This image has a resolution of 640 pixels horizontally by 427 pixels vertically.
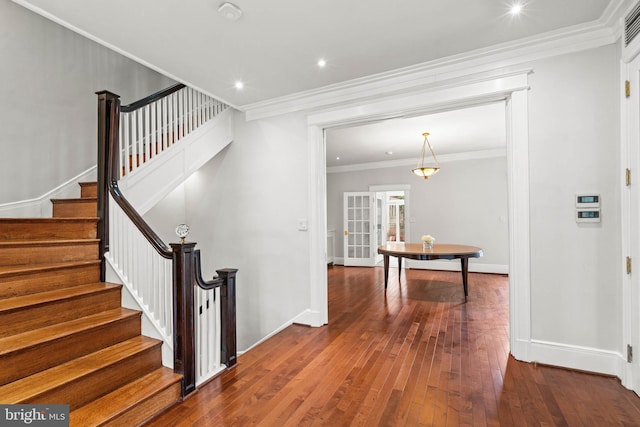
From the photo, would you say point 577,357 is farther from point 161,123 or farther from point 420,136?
point 161,123

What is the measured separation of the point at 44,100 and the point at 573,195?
5.42 meters

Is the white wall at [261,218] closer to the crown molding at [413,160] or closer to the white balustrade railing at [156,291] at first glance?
the white balustrade railing at [156,291]

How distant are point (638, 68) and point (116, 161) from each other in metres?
3.95

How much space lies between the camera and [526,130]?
259 cm

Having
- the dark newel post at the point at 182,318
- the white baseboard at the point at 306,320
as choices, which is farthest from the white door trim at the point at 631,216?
the dark newel post at the point at 182,318

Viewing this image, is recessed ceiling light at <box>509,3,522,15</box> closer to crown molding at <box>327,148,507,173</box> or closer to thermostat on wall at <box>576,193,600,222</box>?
thermostat on wall at <box>576,193,600,222</box>

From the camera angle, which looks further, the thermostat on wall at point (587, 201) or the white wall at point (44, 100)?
the white wall at point (44, 100)

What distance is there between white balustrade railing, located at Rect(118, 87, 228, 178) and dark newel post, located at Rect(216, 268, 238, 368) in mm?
1651

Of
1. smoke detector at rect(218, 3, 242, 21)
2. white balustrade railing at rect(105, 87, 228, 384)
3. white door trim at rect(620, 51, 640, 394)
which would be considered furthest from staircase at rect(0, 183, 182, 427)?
white door trim at rect(620, 51, 640, 394)

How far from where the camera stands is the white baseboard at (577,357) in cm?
231

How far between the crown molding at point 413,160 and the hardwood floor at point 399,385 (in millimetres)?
4507

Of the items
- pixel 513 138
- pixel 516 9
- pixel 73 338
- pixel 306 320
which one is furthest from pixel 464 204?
pixel 73 338

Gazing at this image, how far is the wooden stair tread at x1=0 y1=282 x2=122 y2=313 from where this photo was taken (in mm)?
1944

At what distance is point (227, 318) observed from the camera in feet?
8.44
